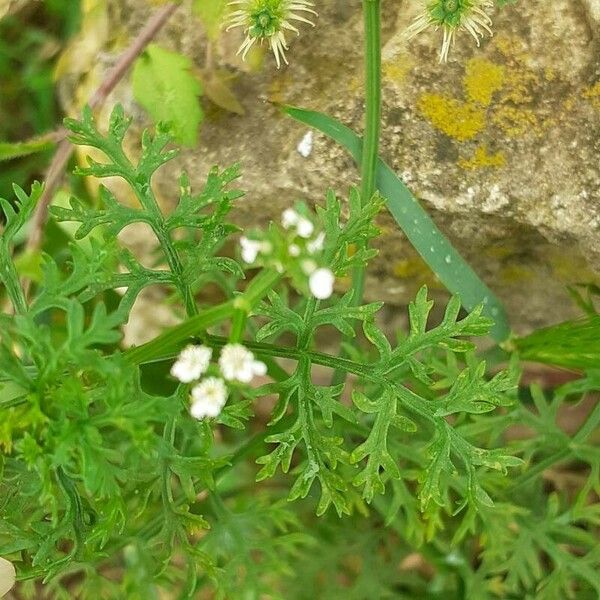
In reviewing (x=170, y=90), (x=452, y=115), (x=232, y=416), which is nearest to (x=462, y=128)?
(x=452, y=115)

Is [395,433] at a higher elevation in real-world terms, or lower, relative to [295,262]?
lower

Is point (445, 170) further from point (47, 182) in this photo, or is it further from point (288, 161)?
point (47, 182)

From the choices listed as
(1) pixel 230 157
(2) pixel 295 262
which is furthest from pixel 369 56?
(2) pixel 295 262

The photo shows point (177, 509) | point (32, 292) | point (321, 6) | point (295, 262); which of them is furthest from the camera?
point (32, 292)

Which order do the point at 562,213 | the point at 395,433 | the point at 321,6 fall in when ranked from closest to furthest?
the point at 562,213
the point at 321,6
the point at 395,433

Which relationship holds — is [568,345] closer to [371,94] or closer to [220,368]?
[371,94]

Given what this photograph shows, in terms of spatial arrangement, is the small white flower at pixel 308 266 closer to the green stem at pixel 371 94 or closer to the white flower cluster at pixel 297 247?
the white flower cluster at pixel 297 247

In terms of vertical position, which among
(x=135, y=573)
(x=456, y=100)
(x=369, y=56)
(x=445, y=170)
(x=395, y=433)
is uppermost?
(x=369, y=56)

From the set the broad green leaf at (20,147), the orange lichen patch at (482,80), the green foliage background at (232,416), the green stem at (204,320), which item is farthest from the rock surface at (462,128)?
the green stem at (204,320)
